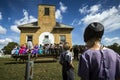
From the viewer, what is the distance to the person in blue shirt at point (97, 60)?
233 centimetres

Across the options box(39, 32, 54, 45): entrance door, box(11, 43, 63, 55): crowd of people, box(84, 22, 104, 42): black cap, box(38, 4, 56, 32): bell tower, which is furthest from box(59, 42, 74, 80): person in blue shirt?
box(38, 4, 56, 32): bell tower

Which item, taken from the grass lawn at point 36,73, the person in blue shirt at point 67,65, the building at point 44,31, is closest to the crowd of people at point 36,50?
the grass lawn at point 36,73

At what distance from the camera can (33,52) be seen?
765 inches

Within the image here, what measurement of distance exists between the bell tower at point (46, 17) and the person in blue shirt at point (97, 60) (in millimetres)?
25182

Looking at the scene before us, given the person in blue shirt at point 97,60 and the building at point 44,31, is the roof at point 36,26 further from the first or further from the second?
the person in blue shirt at point 97,60

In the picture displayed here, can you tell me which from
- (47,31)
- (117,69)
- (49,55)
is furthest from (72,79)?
(47,31)

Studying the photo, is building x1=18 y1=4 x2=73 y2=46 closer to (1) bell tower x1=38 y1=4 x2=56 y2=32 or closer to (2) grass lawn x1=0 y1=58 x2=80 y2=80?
(1) bell tower x1=38 y1=4 x2=56 y2=32

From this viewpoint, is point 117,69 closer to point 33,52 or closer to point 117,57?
point 117,57

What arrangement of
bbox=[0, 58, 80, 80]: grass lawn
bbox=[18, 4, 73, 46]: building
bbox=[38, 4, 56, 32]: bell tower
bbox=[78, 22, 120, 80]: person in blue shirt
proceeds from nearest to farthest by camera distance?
bbox=[78, 22, 120, 80]: person in blue shirt < bbox=[0, 58, 80, 80]: grass lawn < bbox=[18, 4, 73, 46]: building < bbox=[38, 4, 56, 32]: bell tower

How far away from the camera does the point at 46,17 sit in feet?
91.0

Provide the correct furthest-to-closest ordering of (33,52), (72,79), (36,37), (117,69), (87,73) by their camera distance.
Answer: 1. (36,37)
2. (33,52)
3. (72,79)
4. (117,69)
5. (87,73)

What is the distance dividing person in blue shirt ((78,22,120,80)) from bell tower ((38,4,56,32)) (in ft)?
82.6

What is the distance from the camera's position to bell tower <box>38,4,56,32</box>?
27.5 metres

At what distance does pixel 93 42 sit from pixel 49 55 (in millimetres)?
17348
